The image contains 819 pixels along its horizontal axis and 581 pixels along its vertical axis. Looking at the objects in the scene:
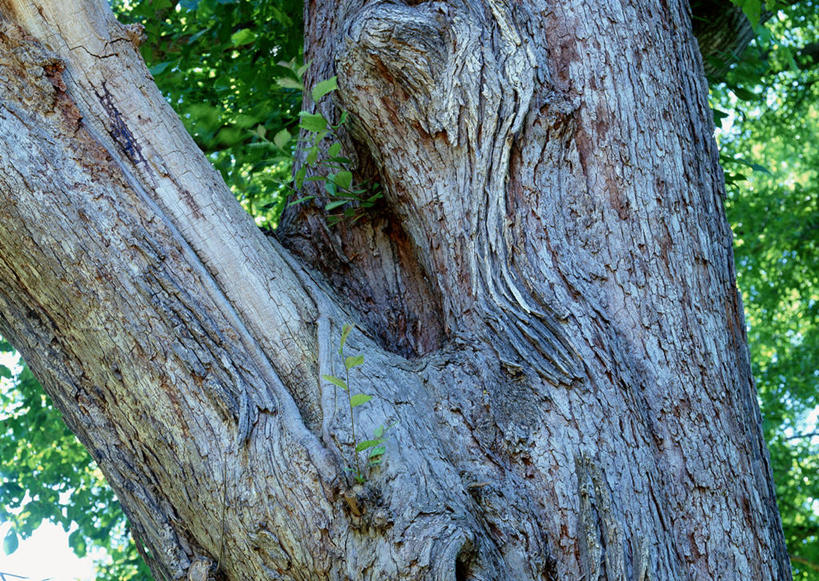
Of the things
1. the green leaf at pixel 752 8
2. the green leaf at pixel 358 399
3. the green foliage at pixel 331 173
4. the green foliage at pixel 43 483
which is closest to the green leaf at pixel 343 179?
the green foliage at pixel 331 173

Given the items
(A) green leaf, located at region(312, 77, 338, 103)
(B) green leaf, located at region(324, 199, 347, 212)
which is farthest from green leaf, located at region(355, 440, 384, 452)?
(A) green leaf, located at region(312, 77, 338, 103)

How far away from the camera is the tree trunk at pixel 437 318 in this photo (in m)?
→ 1.76

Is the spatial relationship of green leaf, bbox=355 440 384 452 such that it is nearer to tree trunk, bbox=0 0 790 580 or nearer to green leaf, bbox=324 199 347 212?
tree trunk, bbox=0 0 790 580

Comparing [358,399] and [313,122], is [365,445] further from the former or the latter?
[313,122]

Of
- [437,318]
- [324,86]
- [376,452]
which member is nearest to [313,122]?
[324,86]

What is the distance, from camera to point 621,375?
6.28ft

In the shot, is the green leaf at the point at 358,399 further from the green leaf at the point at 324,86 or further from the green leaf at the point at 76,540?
the green leaf at the point at 76,540

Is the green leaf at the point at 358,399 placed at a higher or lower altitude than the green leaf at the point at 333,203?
lower

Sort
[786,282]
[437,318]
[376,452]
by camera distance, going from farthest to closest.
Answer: [786,282] < [437,318] < [376,452]

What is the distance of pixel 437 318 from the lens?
93.4 inches

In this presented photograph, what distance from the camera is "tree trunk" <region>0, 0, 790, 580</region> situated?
1.76 meters

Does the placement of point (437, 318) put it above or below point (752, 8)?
below

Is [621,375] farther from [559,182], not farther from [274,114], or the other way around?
[274,114]

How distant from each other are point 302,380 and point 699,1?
2997 millimetres
